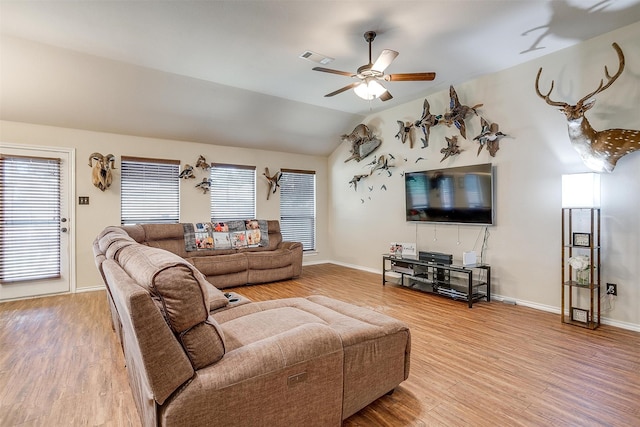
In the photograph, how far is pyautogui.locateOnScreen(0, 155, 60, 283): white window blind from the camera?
431 cm

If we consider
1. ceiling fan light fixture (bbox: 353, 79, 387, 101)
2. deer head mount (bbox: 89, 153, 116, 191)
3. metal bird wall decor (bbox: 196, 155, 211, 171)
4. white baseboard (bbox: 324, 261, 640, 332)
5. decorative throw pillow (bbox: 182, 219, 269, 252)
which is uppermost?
ceiling fan light fixture (bbox: 353, 79, 387, 101)

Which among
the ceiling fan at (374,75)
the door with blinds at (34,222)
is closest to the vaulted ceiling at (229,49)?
the ceiling fan at (374,75)

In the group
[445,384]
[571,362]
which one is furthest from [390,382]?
[571,362]

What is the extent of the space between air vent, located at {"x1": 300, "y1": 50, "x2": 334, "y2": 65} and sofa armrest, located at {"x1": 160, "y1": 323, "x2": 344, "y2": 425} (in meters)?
3.14

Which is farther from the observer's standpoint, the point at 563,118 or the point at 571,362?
the point at 563,118

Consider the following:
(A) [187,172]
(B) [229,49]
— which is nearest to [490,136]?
(B) [229,49]

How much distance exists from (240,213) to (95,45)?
3.51 metres

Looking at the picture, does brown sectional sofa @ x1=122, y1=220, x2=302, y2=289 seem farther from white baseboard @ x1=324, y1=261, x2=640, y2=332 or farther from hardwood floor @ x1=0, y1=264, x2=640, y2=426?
white baseboard @ x1=324, y1=261, x2=640, y2=332

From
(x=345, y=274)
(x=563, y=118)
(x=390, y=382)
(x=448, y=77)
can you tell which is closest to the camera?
(x=390, y=382)

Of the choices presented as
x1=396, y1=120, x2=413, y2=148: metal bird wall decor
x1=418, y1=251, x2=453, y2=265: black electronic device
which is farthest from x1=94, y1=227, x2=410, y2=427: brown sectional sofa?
x1=396, y1=120, x2=413, y2=148: metal bird wall decor

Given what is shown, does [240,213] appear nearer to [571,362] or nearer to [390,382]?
[390,382]

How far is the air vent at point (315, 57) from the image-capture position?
3.66 metres

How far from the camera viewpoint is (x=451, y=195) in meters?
4.68

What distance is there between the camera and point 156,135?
17.4 feet
